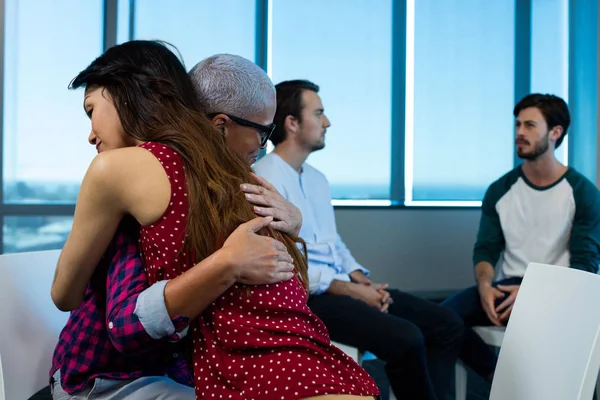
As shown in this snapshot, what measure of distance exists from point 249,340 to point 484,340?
2092 mm

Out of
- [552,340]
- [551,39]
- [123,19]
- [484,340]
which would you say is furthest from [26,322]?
[551,39]

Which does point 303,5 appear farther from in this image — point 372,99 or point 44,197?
point 44,197

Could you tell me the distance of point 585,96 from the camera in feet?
17.1

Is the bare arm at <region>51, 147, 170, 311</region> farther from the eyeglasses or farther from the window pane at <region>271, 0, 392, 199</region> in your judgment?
the window pane at <region>271, 0, 392, 199</region>

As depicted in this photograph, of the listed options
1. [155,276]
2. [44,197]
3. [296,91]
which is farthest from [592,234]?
[44,197]

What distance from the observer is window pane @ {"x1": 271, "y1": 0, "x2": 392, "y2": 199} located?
4.96 m

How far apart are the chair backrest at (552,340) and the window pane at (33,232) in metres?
3.46

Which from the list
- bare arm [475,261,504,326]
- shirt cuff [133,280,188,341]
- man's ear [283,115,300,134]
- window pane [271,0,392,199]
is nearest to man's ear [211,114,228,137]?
shirt cuff [133,280,188,341]

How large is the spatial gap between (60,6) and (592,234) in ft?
11.6

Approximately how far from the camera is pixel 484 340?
2.86 m

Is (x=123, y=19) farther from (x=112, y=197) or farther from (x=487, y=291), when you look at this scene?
Result: (x=112, y=197)

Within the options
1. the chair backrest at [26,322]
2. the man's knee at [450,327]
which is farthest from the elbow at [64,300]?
the man's knee at [450,327]

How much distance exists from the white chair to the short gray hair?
6.16 ft

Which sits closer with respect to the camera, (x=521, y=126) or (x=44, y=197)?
(x=521, y=126)
